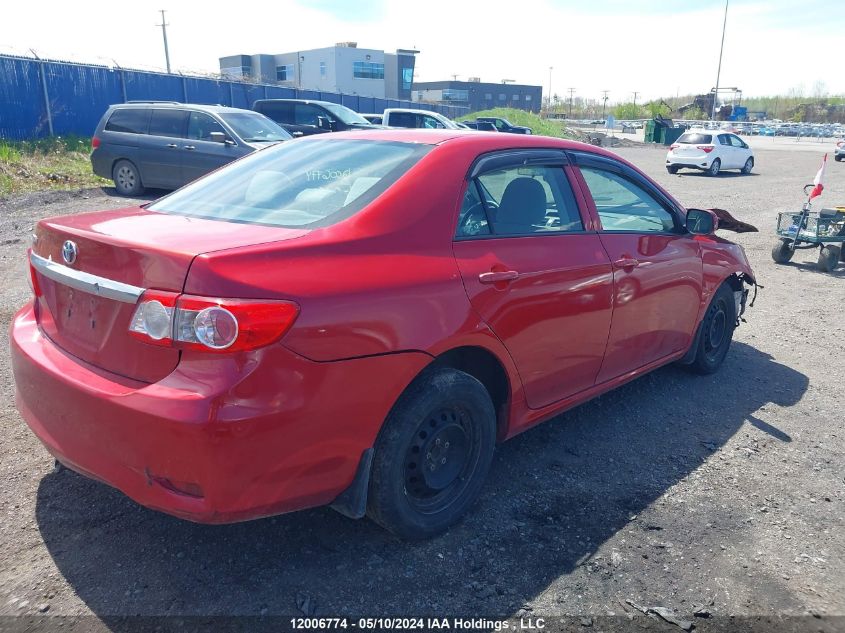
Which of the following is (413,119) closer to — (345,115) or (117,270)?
(345,115)

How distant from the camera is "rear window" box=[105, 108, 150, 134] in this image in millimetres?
13023

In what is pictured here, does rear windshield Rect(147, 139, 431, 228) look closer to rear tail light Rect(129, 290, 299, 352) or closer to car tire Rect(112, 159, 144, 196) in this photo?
rear tail light Rect(129, 290, 299, 352)

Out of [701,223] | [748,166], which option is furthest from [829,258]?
[748,166]

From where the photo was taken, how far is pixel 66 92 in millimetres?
20172

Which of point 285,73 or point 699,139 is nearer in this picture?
point 699,139

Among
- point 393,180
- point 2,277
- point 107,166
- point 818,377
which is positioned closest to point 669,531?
point 393,180

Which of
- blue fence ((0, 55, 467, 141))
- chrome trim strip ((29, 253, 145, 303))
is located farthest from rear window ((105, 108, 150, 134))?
chrome trim strip ((29, 253, 145, 303))

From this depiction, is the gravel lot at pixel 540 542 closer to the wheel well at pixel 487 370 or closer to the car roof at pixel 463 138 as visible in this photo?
the wheel well at pixel 487 370

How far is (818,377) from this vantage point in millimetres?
5289

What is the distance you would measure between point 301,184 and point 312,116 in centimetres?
1603

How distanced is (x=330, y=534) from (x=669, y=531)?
5.14ft

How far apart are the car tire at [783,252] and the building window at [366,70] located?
70063 millimetres

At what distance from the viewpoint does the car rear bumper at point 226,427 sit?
2246 millimetres

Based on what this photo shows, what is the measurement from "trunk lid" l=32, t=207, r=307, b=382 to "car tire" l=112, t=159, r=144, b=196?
36.1 feet
